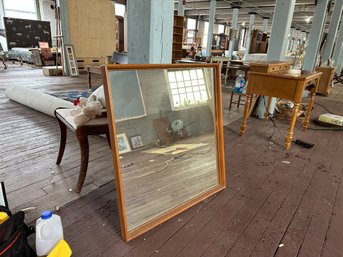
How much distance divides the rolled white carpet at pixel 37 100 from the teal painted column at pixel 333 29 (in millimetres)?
7055

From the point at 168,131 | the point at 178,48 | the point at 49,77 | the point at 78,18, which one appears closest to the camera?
the point at 168,131

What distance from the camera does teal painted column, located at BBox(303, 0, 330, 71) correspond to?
531 cm

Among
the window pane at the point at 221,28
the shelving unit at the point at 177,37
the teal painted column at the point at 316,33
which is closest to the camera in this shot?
the teal painted column at the point at 316,33

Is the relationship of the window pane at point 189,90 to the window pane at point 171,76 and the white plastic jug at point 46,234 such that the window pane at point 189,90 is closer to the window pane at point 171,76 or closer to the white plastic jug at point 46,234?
the window pane at point 171,76

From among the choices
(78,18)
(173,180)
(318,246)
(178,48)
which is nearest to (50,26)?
(78,18)

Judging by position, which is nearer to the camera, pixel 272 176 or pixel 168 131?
pixel 168 131

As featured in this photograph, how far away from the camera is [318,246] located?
139 centimetres

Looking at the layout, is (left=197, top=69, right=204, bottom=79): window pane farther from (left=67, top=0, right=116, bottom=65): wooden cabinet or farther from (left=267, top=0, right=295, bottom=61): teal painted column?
(left=67, top=0, right=116, bottom=65): wooden cabinet

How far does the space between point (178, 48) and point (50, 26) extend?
6932 mm

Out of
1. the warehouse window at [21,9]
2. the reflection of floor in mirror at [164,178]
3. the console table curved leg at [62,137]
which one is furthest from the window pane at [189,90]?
the warehouse window at [21,9]

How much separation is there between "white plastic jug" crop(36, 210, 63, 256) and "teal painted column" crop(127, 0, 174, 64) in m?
1.31

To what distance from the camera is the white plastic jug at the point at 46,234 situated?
1.15m

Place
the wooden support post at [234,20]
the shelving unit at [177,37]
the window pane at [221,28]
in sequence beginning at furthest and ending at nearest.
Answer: the window pane at [221,28] → the wooden support post at [234,20] → the shelving unit at [177,37]

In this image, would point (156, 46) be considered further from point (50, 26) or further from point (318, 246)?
point (50, 26)
